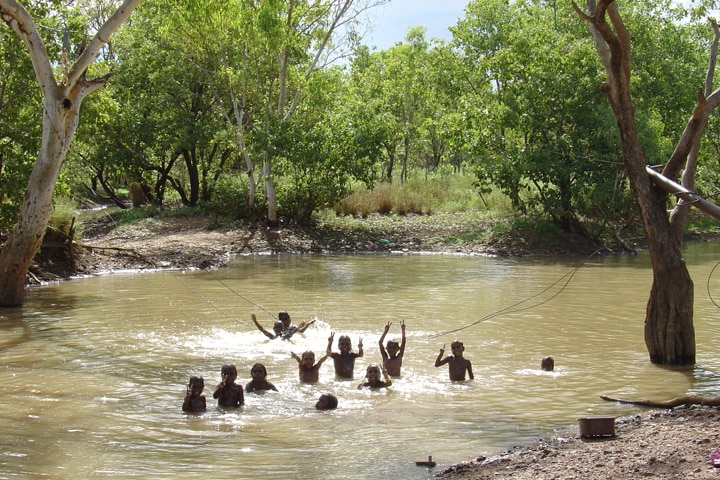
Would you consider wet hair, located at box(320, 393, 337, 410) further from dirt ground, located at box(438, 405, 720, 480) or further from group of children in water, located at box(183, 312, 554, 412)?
dirt ground, located at box(438, 405, 720, 480)

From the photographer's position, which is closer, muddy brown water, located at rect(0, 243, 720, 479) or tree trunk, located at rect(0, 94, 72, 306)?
muddy brown water, located at rect(0, 243, 720, 479)

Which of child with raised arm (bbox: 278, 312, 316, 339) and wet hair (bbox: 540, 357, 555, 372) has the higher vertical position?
child with raised arm (bbox: 278, 312, 316, 339)

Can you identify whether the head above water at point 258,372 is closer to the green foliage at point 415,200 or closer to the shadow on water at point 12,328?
the shadow on water at point 12,328

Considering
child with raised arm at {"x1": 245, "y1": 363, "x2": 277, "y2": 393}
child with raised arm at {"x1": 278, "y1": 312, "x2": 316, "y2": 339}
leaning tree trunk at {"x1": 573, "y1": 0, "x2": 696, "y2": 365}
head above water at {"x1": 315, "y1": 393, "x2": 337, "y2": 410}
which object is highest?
leaning tree trunk at {"x1": 573, "y1": 0, "x2": 696, "y2": 365}

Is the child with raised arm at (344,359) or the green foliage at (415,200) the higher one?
the green foliage at (415,200)

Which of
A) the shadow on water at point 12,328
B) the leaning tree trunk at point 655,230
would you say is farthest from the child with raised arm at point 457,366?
the shadow on water at point 12,328

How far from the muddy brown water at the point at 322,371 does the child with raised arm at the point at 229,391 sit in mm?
158

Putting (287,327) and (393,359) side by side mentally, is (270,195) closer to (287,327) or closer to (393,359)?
(287,327)

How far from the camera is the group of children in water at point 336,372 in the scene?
8891 millimetres

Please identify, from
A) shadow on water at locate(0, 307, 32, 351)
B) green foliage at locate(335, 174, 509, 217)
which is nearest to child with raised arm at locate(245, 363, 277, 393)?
shadow on water at locate(0, 307, 32, 351)

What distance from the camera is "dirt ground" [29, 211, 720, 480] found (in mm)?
6375

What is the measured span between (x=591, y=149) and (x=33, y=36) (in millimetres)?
17629

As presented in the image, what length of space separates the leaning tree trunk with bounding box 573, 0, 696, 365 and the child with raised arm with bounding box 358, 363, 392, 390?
12.1ft

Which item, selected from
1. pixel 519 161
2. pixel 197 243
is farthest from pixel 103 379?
pixel 519 161
